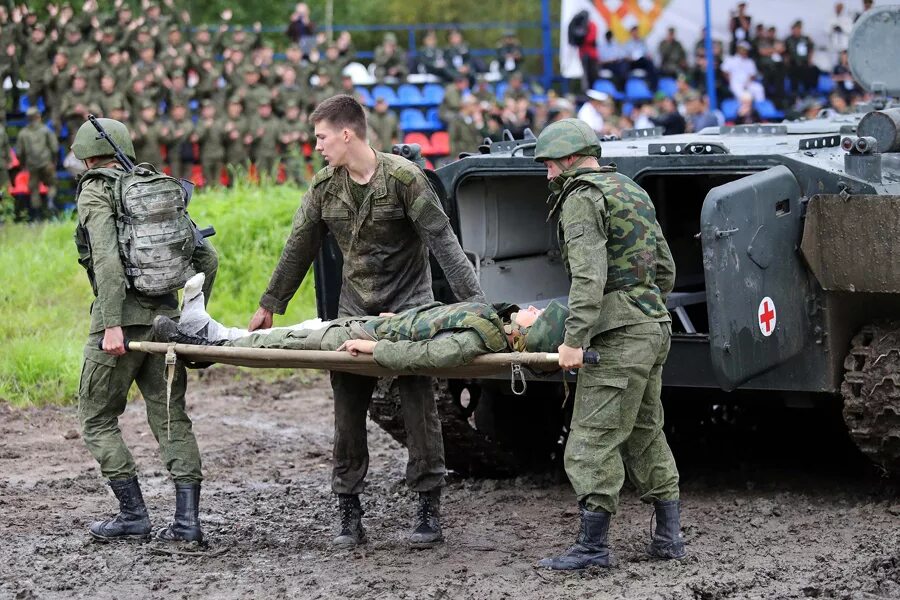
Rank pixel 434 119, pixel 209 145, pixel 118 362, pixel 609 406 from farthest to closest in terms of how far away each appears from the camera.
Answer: pixel 434 119 → pixel 209 145 → pixel 118 362 → pixel 609 406

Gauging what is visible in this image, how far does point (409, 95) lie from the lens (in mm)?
20719

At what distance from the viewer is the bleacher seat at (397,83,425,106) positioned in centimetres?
2056

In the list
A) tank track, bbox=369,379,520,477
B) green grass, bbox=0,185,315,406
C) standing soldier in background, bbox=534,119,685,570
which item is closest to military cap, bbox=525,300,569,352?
standing soldier in background, bbox=534,119,685,570

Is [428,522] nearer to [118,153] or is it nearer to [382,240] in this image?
[382,240]

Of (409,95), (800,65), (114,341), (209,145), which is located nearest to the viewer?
(114,341)

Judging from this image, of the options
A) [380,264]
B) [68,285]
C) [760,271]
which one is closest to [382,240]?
[380,264]

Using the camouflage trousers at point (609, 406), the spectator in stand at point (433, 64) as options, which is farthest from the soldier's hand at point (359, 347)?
the spectator in stand at point (433, 64)

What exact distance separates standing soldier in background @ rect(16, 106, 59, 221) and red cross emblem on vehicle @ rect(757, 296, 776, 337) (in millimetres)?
11215

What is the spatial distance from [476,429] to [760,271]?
85.8 inches

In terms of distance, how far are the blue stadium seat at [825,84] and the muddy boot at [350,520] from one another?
1638 centimetres

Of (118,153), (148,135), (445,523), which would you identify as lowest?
(445,523)

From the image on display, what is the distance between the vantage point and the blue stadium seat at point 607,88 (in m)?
21.4

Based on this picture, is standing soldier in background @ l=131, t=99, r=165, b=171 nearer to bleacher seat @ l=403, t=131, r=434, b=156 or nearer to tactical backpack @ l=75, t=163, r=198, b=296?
bleacher seat @ l=403, t=131, r=434, b=156

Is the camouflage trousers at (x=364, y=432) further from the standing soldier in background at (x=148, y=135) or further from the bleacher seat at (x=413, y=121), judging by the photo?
the bleacher seat at (x=413, y=121)
